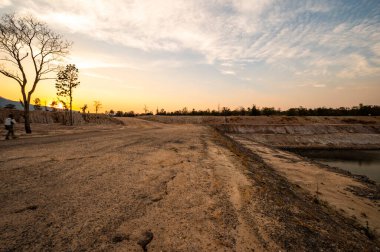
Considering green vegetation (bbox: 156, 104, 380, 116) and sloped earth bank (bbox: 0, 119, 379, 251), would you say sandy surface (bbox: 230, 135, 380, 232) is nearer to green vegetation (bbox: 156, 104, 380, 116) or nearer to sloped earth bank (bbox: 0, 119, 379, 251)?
sloped earth bank (bbox: 0, 119, 379, 251)

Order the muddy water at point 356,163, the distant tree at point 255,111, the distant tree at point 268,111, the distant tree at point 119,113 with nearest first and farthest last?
the muddy water at point 356,163
the distant tree at point 255,111
the distant tree at point 268,111
the distant tree at point 119,113

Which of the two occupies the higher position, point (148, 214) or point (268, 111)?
point (268, 111)

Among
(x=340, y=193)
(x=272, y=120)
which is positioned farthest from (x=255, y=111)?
(x=340, y=193)

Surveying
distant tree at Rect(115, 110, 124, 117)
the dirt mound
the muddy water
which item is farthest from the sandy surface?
distant tree at Rect(115, 110, 124, 117)

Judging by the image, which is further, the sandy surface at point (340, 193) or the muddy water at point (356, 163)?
the muddy water at point (356, 163)

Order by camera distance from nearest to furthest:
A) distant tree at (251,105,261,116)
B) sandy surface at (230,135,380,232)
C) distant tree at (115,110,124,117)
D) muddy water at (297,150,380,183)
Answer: sandy surface at (230,135,380,232), muddy water at (297,150,380,183), distant tree at (251,105,261,116), distant tree at (115,110,124,117)

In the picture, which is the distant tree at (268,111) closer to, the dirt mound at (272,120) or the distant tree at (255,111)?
the distant tree at (255,111)

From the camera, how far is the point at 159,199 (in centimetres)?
511

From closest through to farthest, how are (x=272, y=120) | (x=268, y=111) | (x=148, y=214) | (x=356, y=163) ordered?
(x=148, y=214) → (x=356, y=163) → (x=272, y=120) → (x=268, y=111)

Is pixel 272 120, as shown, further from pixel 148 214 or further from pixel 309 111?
pixel 148 214

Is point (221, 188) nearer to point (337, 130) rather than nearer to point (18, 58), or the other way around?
point (18, 58)

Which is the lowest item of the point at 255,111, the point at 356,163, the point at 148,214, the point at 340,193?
the point at 356,163

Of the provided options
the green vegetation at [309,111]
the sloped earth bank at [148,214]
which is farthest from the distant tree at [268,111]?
the sloped earth bank at [148,214]

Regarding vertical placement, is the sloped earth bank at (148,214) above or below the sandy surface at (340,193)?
above
